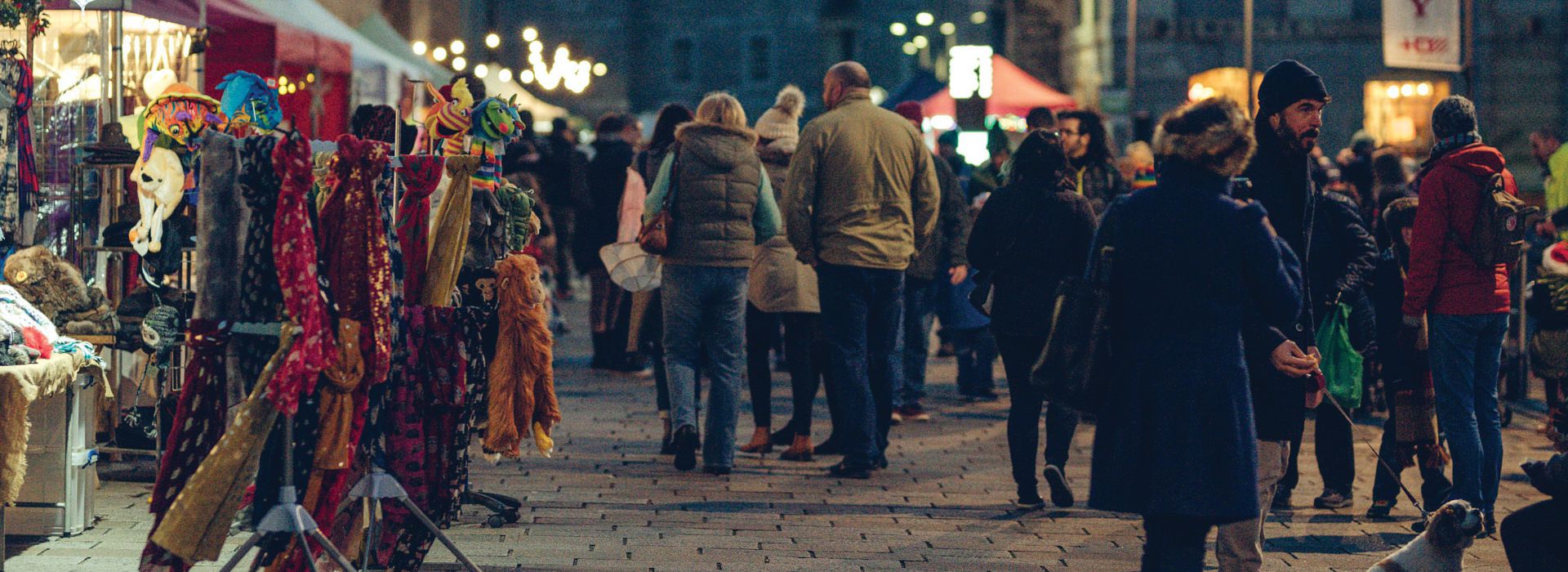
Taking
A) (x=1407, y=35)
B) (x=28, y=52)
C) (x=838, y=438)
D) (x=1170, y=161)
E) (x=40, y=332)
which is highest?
(x=1407, y=35)

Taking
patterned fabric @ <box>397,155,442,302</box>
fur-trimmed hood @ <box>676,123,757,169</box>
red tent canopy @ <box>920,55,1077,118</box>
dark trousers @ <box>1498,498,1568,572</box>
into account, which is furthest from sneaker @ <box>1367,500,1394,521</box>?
red tent canopy @ <box>920,55,1077,118</box>

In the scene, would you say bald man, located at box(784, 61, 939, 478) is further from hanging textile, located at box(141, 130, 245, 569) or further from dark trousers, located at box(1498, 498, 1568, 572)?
dark trousers, located at box(1498, 498, 1568, 572)

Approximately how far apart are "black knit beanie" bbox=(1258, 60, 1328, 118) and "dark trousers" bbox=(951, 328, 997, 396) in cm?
586

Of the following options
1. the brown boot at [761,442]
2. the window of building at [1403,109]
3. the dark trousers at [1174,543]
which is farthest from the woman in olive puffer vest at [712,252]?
the window of building at [1403,109]

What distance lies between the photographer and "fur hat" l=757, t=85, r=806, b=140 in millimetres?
9812

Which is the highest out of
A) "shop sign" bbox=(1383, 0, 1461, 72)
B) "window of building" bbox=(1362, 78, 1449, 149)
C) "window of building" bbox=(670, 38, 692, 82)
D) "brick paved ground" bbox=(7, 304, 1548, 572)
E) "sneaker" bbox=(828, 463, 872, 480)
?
"window of building" bbox=(670, 38, 692, 82)

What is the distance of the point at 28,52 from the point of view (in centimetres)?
827

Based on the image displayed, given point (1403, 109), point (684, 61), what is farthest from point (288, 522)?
point (684, 61)

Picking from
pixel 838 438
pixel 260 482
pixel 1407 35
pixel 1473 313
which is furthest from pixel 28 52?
pixel 1407 35

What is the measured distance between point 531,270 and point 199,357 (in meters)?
1.55

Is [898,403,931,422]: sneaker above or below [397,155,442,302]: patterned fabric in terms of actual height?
below

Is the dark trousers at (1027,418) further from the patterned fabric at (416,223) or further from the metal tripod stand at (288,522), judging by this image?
the metal tripod stand at (288,522)

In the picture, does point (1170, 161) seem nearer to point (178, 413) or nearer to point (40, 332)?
point (178, 413)

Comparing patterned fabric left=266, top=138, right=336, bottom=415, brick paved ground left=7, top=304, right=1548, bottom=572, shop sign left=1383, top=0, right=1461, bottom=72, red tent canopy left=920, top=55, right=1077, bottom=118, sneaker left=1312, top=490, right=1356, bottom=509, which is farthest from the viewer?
red tent canopy left=920, top=55, right=1077, bottom=118
